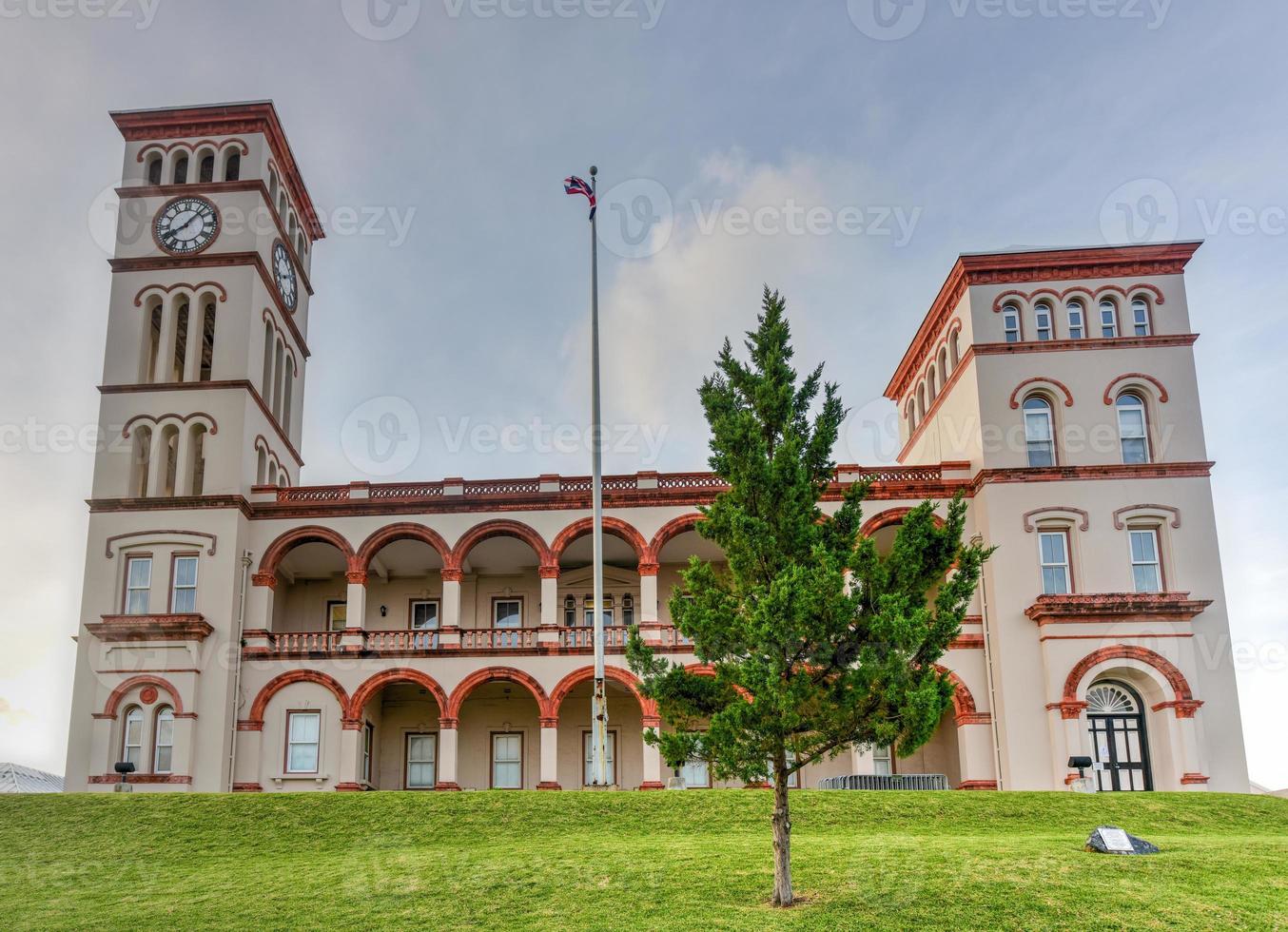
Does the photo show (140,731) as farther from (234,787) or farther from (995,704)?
(995,704)

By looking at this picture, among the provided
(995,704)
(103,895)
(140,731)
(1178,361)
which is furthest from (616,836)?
(1178,361)

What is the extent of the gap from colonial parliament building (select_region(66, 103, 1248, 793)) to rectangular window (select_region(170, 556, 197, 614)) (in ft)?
0.23

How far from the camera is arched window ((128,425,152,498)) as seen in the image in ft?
108

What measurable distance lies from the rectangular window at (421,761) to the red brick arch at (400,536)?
210 inches

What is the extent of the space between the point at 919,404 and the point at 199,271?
21.5 metres

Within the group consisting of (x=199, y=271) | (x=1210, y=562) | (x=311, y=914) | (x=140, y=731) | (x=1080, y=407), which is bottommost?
(x=311, y=914)

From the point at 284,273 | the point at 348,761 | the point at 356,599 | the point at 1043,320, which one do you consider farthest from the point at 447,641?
the point at 1043,320

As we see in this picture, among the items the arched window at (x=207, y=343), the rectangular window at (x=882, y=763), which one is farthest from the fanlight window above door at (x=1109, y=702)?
the arched window at (x=207, y=343)

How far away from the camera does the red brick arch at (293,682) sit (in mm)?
32031

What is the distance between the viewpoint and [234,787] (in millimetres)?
31281

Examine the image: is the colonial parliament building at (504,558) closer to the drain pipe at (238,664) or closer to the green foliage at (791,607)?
the drain pipe at (238,664)

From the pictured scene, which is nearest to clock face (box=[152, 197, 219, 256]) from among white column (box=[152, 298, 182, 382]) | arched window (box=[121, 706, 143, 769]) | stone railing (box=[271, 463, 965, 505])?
white column (box=[152, 298, 182, 382])

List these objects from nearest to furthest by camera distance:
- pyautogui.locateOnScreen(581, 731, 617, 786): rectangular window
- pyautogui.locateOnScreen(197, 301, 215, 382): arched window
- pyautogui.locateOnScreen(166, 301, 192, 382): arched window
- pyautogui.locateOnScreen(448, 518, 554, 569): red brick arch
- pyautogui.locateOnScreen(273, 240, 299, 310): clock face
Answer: pyautogui.locateOnScreen(448, 518, 554, 569): red brick arch
pyautogui.locateOnScreen(166, 301, 192, 382): arched window
pyautogui.locateOnScreen(197, 301, 215, 382): arched window
pyautogui.locateOnScreen(581, 731, 617, 786): rectangular window
pyautogui.locateOnScreen(273, 240, 299, 310): clock face

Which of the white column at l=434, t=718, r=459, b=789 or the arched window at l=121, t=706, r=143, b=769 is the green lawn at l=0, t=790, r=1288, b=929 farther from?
the white column at l=434, t=718, r=459, b=789
